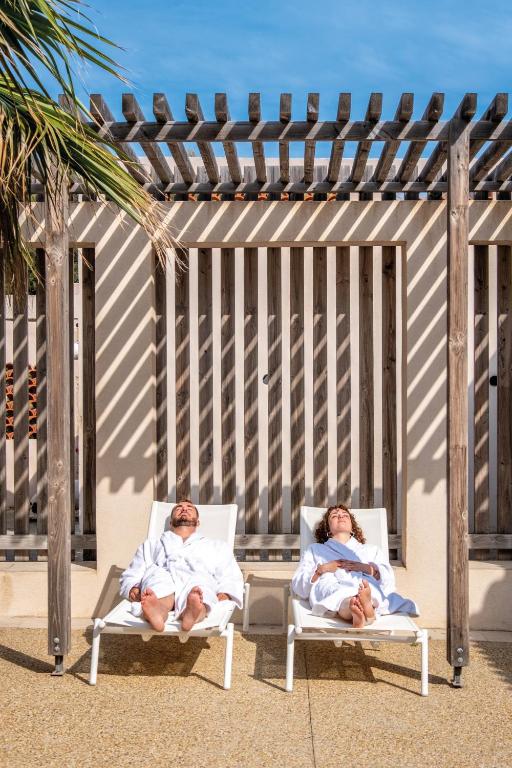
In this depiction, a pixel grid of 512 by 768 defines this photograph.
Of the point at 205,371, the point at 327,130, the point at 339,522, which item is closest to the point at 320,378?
the point at 205,371

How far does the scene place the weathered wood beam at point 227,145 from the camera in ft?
12.8

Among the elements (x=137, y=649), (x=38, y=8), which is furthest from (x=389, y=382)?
(x=38, y=8)

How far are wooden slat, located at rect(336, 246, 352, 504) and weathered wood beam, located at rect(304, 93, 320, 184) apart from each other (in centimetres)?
77

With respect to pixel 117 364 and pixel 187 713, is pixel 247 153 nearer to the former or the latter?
pixel 117 364

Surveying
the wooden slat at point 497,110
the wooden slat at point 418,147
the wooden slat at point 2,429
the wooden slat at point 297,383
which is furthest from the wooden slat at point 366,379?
the wooden slat at point 2,429

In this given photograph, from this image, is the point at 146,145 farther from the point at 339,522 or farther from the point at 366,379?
the point at 339,522

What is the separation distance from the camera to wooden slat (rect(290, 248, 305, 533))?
541 centimetres

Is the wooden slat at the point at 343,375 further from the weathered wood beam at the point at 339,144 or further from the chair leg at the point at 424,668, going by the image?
the chair leg at the point at 424,668

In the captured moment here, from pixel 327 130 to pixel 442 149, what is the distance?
0.83m

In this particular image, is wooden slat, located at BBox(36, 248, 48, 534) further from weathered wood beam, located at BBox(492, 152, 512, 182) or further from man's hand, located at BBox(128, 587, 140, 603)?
weathered wood beam, located at BBox(492, 152, 512, 182)

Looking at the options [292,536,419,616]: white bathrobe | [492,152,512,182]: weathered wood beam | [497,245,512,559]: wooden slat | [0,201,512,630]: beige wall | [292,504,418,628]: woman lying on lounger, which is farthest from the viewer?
[497,245,512,559]: wooden slat

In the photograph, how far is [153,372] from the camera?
17.5 ft

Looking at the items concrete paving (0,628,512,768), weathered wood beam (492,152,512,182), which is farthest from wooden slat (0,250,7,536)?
weathered wood beam (492,152,512,182)

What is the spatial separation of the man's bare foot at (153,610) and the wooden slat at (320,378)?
1748 mm
